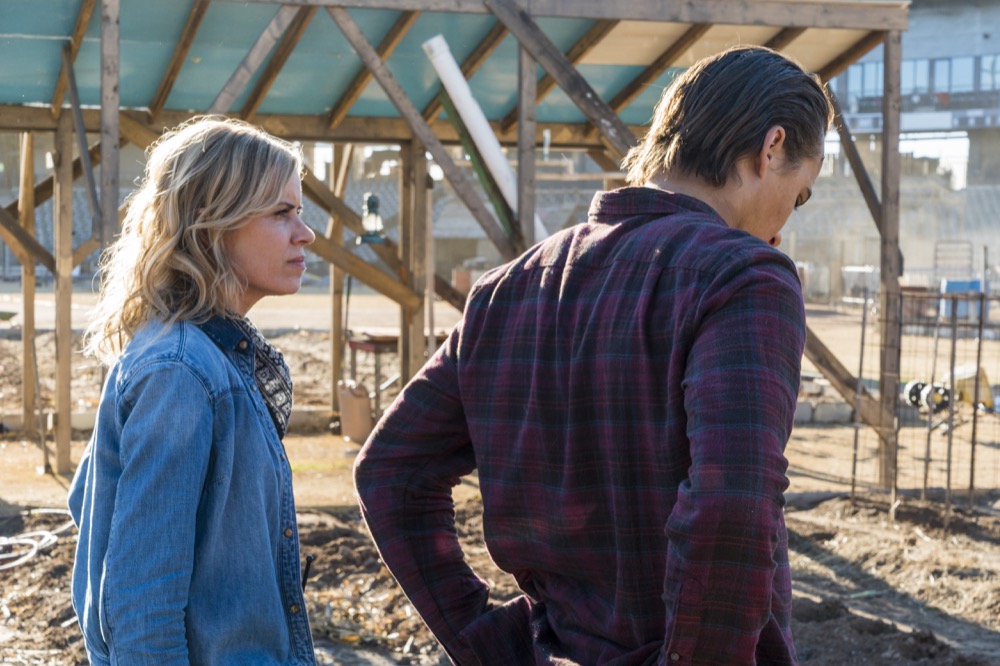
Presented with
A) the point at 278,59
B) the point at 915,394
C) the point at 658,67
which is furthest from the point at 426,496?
the point at 915,394

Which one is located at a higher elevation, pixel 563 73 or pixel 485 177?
pixel 563 73

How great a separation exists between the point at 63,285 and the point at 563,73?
3.92 m

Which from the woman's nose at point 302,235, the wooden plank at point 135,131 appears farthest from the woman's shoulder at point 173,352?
the wooden plank at point 135,131

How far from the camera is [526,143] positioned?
321 inches

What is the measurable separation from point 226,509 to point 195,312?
32cm

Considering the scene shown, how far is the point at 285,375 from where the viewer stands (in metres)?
2.25

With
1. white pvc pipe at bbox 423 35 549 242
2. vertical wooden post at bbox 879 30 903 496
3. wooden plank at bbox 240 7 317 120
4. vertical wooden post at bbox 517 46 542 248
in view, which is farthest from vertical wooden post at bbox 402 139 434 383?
vertical wooden post at bbox 879 30 903 496

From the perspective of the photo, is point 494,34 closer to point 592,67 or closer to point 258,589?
point 592,67

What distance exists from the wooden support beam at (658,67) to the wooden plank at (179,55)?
303 cm

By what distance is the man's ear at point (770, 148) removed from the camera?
186 cm

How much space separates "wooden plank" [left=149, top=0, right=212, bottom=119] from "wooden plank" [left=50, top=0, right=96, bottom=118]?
621 mm

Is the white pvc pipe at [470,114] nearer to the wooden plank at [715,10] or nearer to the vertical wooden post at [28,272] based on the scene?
the wooden plank at [715,10]

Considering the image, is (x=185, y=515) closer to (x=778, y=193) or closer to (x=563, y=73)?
(x=778, y=193)

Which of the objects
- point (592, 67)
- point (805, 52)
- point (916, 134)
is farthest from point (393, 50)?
point (916, 134)
